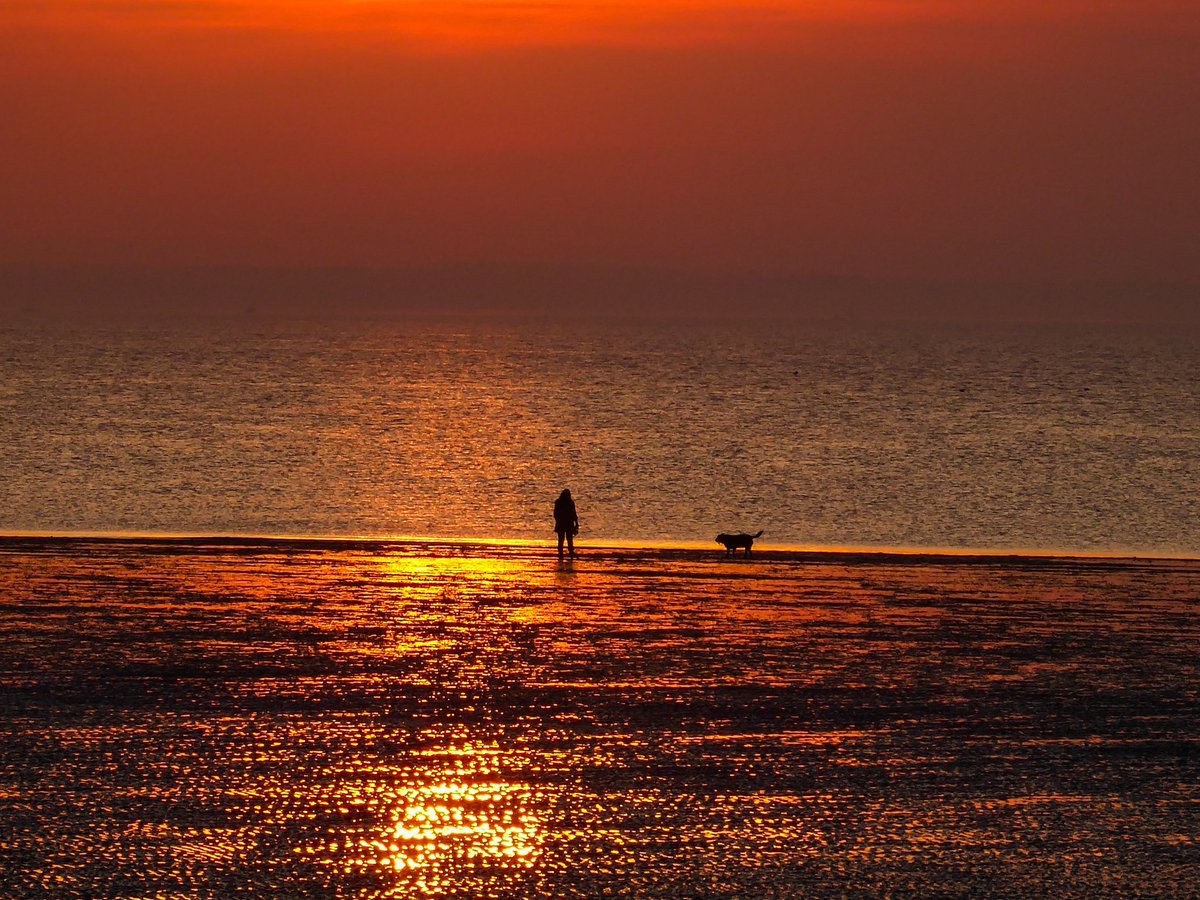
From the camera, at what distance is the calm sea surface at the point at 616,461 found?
167ft

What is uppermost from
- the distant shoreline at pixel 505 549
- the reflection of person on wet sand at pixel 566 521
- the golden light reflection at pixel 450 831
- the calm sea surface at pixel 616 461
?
the calm sea surface at pixel 616 461

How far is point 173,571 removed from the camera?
31391 millimetres

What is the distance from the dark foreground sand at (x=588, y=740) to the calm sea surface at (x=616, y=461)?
1923 centimetres

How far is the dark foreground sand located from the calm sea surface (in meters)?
19.2

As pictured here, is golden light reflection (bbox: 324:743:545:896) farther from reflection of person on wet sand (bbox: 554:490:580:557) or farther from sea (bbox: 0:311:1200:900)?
reflection of person on wet sand (bbox: 554:490:580:557)

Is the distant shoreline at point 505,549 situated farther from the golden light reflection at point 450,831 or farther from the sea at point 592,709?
the golden light reflection at point 450,831

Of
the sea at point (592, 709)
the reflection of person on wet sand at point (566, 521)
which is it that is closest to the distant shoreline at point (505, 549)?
the sea at point (592, 709)

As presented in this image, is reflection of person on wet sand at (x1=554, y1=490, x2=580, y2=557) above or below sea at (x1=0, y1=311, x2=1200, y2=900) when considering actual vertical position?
above

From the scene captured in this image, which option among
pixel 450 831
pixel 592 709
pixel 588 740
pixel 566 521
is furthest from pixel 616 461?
pixel 450 831

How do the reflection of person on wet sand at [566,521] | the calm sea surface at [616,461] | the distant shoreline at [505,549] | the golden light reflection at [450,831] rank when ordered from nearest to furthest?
1. the golden light reflection at [450,831]
2. the reflection of person on wet sand at [566,521]
3. the distant shoreline at [505,549]
4. the calm sea surface at [616,461]

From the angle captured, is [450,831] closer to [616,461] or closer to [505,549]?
[505,549]

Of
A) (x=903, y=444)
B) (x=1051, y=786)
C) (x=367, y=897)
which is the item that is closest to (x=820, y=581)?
(x=1051, y=786)

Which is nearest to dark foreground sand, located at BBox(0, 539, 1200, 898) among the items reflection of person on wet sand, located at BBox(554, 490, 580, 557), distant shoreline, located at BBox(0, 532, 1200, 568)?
→ reflection of person on wet sand, located at BBox(554, 490, 580, 557)

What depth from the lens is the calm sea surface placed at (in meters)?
51.0
